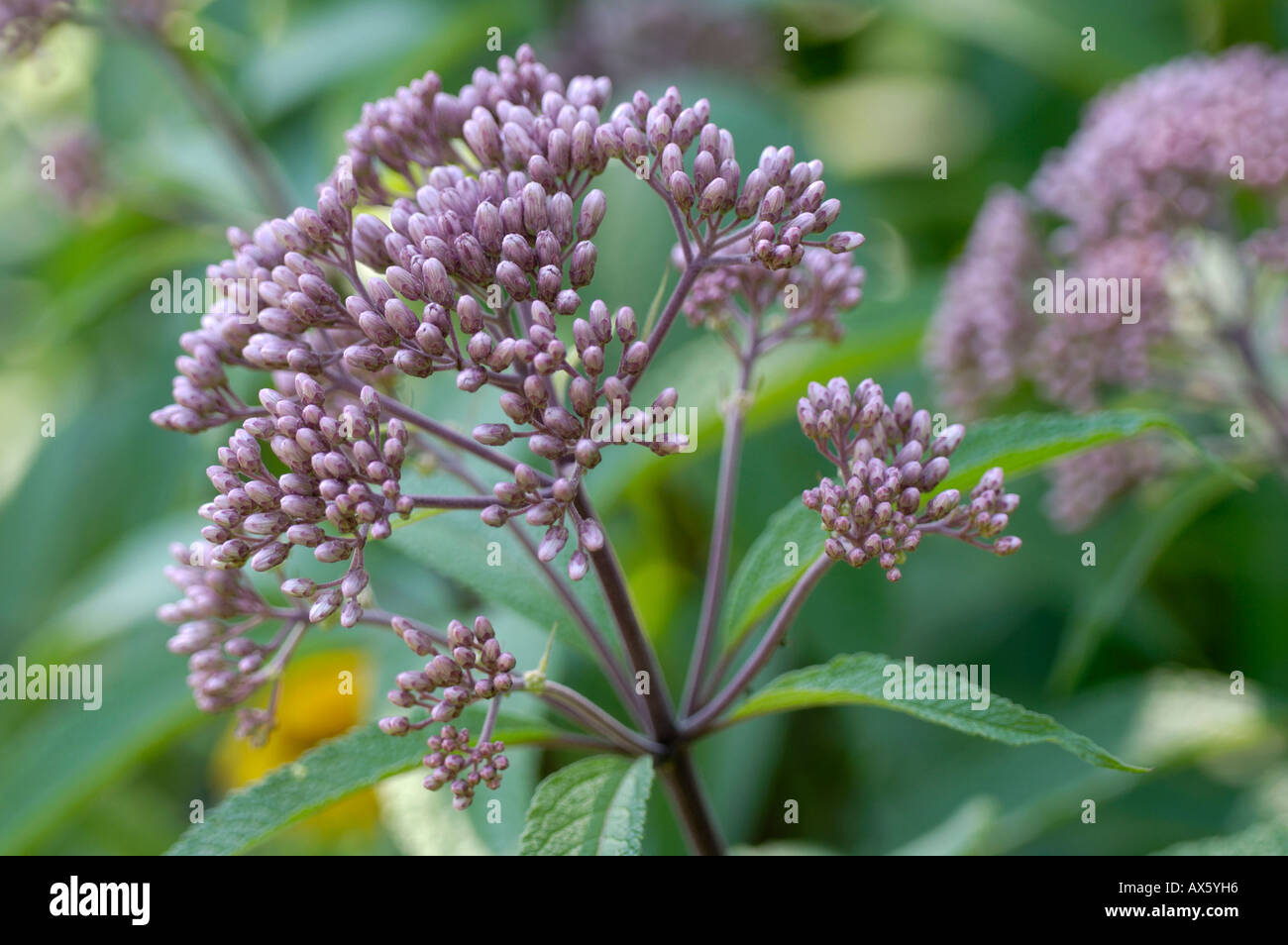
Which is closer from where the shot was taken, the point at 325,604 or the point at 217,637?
the point at 325,604

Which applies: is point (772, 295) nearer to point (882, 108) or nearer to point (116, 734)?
point (116, 734)

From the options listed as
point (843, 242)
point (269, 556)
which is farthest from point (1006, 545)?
point (269, 556)

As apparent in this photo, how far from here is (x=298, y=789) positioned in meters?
1.41

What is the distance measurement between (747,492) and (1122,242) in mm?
1043

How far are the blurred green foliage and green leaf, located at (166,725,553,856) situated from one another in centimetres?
48

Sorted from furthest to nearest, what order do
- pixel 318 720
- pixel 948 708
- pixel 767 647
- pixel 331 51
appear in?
pixel 331 51, pixel 318 720, pixel 767 647, pixel 948 708

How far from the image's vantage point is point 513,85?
159 centimetres

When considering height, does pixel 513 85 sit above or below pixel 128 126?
below

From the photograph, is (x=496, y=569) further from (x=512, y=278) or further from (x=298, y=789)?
(x=512, y=278)

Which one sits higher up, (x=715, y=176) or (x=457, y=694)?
(x=715, y=176)
